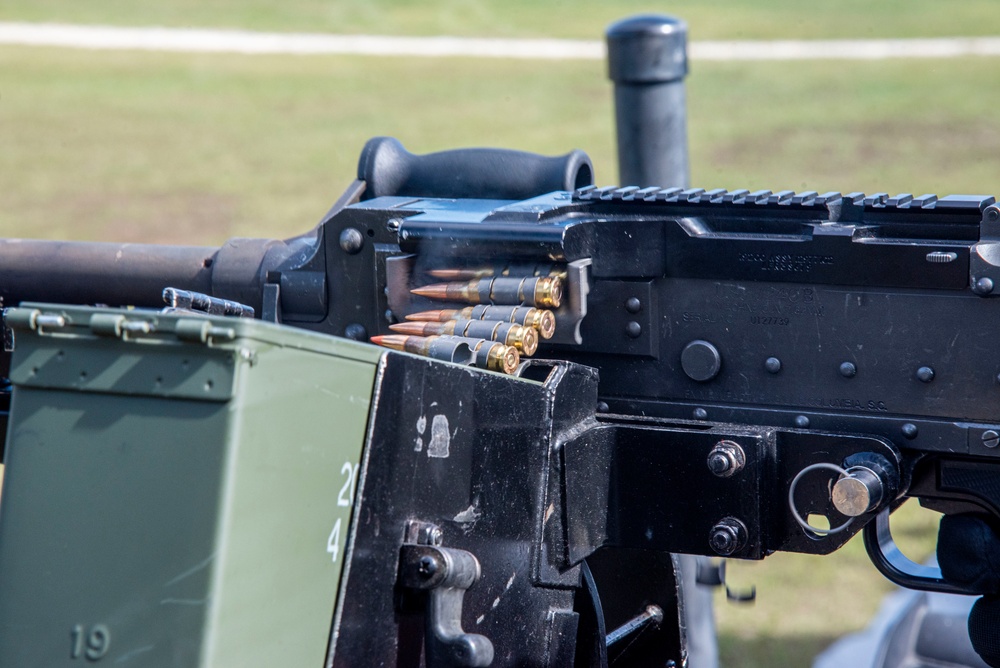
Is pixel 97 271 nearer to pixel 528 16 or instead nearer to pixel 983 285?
pixel 983 285

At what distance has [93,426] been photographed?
1.56 meters

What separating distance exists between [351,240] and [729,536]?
981mm

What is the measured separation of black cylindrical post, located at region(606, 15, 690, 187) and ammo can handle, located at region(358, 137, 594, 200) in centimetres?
106

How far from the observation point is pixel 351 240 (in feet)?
8.50

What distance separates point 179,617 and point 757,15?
19.3 metres

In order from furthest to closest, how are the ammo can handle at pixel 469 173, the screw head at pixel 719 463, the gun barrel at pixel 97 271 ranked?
the gun barrel at pixel 97 271 < the ammo can handle at pixel 469 173 < the screw head at pixel 719 463

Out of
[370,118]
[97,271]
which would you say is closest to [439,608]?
[97,271]

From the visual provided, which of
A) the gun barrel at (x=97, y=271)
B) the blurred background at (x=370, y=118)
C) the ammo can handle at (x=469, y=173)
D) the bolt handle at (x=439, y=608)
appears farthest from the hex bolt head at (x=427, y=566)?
the blurred background at (x=370, y=118)

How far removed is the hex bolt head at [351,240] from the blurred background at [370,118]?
8823 millimetres

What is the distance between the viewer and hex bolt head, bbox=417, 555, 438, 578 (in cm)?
179

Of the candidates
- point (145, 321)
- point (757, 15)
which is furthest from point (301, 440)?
point (757, 15)

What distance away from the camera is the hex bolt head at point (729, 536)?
7.52 ft

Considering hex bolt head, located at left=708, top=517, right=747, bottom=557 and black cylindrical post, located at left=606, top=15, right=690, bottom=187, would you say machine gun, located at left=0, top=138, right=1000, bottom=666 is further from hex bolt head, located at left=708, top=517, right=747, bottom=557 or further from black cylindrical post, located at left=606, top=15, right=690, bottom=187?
black cylindrical post, located at left=606, top=15, right=690, bottom=187

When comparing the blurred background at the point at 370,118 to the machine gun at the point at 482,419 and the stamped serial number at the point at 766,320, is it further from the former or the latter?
the stamped serial number at the point at 766,320
